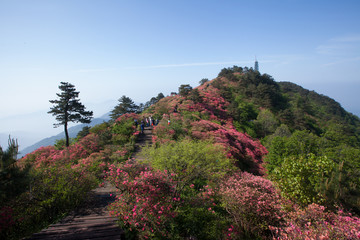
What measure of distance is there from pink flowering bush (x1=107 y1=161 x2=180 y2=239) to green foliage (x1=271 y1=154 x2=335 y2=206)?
16.1 feet

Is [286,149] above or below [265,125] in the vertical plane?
below

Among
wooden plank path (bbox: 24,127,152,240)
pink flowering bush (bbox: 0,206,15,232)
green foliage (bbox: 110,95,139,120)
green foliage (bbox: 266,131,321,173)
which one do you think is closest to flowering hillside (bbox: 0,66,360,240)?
pink flowering bush (bbox: 0,206,15,232)

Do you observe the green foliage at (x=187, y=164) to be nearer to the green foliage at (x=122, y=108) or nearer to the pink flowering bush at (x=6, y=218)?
the pink flowering bush at (x=6, y=218)

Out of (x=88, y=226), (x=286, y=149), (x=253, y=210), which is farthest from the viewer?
(x=286, y=149)

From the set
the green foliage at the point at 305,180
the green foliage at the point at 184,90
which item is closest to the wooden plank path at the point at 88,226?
the green foliage at the point at 305,180

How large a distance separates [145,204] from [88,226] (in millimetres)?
2108

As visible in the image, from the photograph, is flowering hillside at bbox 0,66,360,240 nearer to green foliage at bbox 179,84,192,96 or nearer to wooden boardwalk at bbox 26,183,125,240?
wooden boardwalk at bbox 26,183,125,240

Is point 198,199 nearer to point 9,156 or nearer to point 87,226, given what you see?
point 87,226

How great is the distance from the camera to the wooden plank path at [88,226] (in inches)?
216

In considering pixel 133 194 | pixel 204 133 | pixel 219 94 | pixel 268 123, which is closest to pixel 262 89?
pixel 219 94

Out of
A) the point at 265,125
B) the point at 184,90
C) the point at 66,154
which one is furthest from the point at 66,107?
the point at 265,125

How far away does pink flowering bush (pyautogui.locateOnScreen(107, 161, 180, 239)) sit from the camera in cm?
609

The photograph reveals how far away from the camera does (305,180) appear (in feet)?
23.9

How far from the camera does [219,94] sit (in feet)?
139
